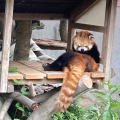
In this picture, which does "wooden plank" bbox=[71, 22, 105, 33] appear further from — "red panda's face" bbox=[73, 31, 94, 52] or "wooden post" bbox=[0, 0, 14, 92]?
"wooden post" bbox=[0, 0, 14, 92]

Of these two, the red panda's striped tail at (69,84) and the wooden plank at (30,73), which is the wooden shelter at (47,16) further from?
the red panda's striped tail at (69,84)

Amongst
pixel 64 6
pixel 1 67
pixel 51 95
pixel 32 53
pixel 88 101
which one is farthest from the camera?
pixel 88 101

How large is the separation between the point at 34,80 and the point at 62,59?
0.46m

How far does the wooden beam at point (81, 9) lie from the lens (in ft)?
19.1

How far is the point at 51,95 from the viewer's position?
5621mm

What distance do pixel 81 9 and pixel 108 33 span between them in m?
0.84

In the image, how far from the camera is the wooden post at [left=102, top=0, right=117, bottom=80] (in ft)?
17.4

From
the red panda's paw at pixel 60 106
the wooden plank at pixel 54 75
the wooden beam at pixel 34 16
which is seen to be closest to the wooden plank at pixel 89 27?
the wooden beam at pixel 34 16

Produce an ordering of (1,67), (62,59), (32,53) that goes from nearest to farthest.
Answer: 1. (1,67)
2. (62,59)
3. (32,53)

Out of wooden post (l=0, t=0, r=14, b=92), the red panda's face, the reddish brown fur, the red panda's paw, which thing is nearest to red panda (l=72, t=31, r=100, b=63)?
the red panda's face

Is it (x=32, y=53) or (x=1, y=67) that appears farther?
(x=32, y=53)

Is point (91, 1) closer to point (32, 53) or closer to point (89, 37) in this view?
point (89, 37)

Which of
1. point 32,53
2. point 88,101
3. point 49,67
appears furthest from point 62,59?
point 88,101

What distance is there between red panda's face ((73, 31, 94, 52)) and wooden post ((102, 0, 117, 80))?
483 millimetres
